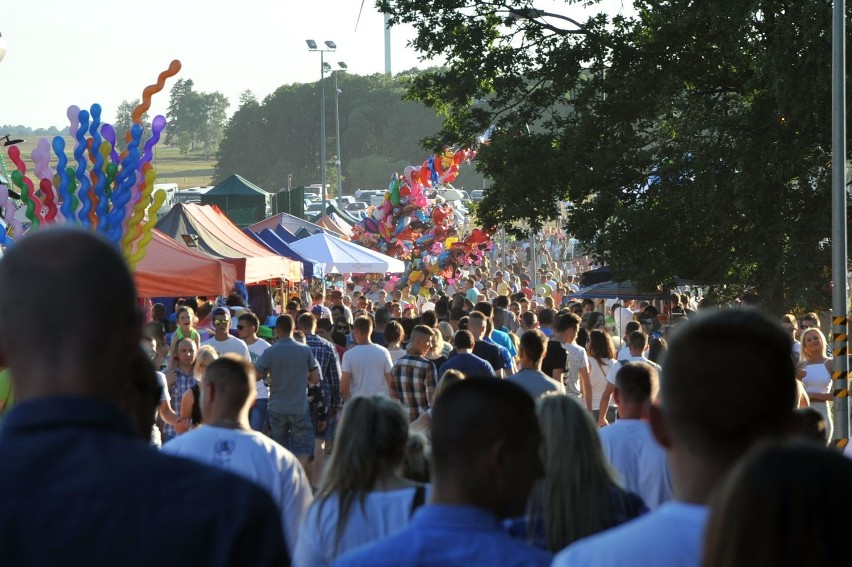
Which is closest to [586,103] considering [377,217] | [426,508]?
[377,217]

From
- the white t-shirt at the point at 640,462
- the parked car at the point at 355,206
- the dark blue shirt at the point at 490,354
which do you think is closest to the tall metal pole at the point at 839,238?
the dark blue shirt at the point at 490,354

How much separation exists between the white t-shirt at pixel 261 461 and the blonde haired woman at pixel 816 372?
19.6 ft

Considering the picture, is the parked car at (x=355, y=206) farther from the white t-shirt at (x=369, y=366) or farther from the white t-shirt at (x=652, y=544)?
the white t-shirt at (x=652, y=544)

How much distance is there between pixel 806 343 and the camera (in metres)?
10.9

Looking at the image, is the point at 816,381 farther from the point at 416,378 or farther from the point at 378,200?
the point at 378,200

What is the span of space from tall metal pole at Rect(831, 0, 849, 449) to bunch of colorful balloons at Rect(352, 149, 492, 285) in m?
14.6

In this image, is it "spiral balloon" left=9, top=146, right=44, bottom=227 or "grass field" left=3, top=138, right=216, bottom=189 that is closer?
"spiral balloon" left=9, top=146, right=44, bottom=227

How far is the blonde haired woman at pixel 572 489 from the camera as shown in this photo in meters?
4.42

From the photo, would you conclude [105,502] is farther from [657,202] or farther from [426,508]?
[657,202]

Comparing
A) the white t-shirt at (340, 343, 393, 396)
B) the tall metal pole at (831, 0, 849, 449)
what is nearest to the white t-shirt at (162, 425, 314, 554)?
the white t-shirt at (340, 343, 393, 396)

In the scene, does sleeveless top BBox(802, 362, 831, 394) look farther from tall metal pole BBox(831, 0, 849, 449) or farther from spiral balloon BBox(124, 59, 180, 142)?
spiral balloon BBox(124, 59, 180, 142)

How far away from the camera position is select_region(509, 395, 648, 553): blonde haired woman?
4.42 metres

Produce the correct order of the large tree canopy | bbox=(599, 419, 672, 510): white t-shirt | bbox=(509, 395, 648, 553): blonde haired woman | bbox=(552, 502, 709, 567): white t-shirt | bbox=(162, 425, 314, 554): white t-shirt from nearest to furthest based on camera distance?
1. bbox=(552, 502, 709, 567): white t-shirt
2. bbox=(509, 395, 648, 553): blonde haired woman
3. bbox=(162, 425, 314, 554): white t-shirt
4. bbox=(599, 419, 672, 510): white t-shirt
5. the large tree canopy

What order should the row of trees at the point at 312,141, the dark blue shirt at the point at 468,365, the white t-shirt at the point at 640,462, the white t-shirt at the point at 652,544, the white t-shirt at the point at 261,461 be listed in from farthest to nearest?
the row of trees at the point at 312,141
the dark blue shirt at the point at 468,365
the white t-shirt at the point at 640,462
the white t-shirt at the point at 261,461
the white t-shirt at the point at 652,544
